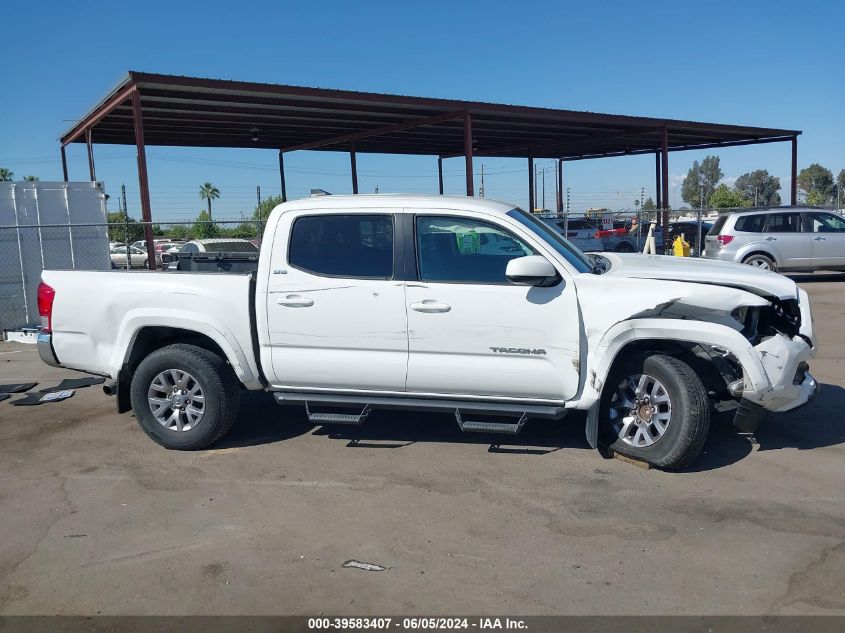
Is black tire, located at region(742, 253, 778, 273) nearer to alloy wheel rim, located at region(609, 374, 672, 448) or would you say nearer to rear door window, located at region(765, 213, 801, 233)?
rear door window, located at region(765, 213, 801, 233)

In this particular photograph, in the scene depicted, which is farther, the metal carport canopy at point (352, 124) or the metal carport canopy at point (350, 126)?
the metal carport canopy at point (352, 124)

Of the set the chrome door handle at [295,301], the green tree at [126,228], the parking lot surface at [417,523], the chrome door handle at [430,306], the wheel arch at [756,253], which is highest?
the green tree at [126,228]

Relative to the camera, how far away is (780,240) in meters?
16.2

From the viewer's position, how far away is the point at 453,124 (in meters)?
20.1

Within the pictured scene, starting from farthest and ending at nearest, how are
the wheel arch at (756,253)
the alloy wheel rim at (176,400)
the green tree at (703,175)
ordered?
the green tree at (703,175) < the wheel arch at (756,253) < the alloy wheel rim at (176,400)

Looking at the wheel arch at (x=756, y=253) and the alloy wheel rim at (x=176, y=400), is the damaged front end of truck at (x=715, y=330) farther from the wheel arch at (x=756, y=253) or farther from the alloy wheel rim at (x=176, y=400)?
the wheel arch at (x=756, y=253)

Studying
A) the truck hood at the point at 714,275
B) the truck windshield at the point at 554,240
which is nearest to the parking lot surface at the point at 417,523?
the truck hood at the point at 714,275

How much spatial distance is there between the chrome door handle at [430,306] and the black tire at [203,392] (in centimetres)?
171

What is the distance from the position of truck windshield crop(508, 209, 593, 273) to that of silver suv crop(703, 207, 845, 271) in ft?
38.8

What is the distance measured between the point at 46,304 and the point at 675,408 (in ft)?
16.7

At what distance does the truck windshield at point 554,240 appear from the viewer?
17.5 feet

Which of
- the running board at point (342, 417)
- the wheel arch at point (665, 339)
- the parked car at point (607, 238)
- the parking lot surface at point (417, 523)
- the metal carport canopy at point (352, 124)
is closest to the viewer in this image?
the parking lot surface at point (417, 523)

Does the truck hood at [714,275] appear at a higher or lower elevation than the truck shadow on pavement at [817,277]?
higher

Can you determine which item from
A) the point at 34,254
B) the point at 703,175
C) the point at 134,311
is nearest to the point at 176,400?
the point at 134,311
